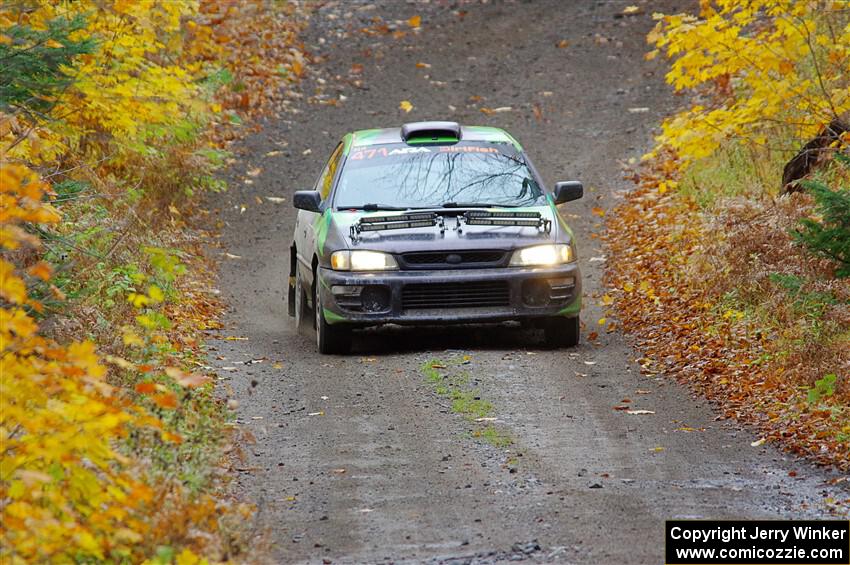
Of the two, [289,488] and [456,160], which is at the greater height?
[456,160]

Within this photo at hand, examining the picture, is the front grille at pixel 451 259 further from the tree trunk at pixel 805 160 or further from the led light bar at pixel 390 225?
the tree trunk at pixel 805 160

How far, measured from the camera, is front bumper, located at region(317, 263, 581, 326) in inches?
426

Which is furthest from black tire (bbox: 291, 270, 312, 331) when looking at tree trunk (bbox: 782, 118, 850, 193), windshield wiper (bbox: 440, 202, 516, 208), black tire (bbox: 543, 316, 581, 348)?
tree trunk (bbox: 782, 118, 850, 193)

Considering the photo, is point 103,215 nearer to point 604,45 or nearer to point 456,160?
point 456,160

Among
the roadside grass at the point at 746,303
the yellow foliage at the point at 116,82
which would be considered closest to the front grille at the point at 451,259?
the roadside grass at the point at 746,303

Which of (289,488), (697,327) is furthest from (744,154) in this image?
(289,488)

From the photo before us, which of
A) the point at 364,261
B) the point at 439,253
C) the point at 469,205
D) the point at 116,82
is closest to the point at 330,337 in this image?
the point at 364,261

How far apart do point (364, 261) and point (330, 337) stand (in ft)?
2.61

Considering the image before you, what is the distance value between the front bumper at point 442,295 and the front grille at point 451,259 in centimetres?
6

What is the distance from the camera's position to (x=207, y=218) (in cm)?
1945

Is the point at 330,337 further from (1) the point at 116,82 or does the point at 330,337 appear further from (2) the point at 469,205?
(1) the point at 116,82

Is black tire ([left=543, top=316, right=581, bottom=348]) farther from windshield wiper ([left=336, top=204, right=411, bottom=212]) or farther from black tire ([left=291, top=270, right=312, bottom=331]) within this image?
black tire ([left=291, top=270, right=312, bottom=331])

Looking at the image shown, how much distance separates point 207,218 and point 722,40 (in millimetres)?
9299

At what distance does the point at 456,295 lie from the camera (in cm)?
1086
